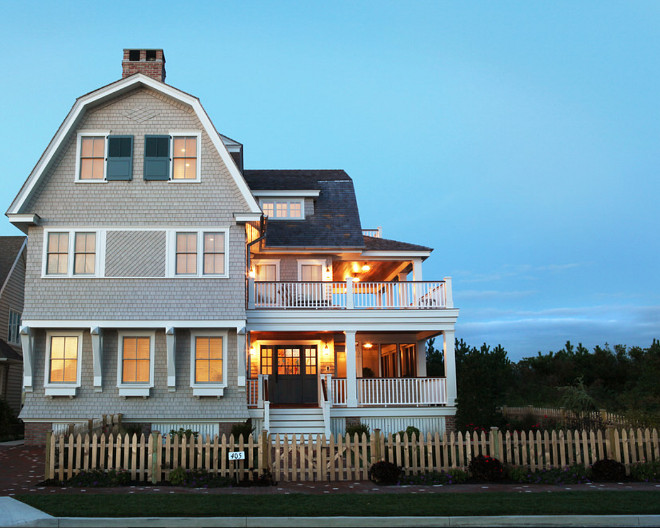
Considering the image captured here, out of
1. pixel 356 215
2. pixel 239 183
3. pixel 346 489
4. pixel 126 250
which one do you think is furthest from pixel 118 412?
pixel 356 215

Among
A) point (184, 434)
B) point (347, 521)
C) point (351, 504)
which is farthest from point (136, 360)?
point (347, 521)

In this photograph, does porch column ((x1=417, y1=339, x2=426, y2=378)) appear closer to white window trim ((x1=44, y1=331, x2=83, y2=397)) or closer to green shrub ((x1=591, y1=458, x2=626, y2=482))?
green shrub ((x1=591, y1=458, x2=626, y2=482))

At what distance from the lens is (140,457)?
505 inches

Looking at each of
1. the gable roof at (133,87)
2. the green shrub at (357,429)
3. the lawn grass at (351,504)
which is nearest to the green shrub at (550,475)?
the lawn grass at (351,504)

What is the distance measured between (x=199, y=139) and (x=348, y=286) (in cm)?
663

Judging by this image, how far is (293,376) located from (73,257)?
8402 millimetres

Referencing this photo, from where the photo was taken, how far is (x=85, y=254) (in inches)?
749

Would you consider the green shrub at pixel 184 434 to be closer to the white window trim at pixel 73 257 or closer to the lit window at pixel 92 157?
the white window trim at pixel 73 257

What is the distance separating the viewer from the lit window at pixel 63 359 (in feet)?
62.0

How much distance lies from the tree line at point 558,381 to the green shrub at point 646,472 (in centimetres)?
282

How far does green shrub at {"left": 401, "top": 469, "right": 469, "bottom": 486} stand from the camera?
12.8 m

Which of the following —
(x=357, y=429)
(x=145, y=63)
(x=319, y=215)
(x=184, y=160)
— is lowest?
(x=357, y=429)

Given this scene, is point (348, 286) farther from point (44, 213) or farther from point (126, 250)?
point (44, 213)

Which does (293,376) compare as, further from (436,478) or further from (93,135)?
(93,135)
